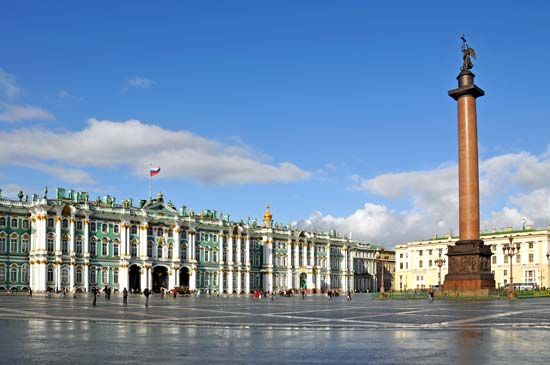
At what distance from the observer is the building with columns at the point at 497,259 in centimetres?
13538

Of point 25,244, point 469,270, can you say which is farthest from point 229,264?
point 469,270

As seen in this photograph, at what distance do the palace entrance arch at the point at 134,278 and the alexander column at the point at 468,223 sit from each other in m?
62.6

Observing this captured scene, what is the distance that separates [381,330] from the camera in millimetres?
26141

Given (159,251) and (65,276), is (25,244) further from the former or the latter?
(159,251)

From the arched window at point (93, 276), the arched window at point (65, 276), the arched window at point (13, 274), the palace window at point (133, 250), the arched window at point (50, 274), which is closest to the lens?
the arched window at point (13, 274)

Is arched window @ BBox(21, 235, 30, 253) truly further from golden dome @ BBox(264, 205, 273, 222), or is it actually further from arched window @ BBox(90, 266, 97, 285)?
golden dome @ BBox(264, 205, 273, 222)

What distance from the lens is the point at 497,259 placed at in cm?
14425

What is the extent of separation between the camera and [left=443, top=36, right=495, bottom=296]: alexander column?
194ft

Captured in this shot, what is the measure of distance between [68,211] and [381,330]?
84154mm

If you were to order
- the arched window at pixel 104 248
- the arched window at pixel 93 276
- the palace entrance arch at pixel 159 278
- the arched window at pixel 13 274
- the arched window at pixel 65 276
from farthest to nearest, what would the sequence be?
the palace entrance arch at pixel 159 278 → the arched window at pixel 104 248 → the arched window at pixel 93 276 → the arched window at pixel 65 276 → the arched window at pixel 13 274

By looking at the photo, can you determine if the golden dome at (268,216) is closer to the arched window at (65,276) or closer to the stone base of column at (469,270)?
the arched window at (65,276)

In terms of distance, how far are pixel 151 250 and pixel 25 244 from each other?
70.5 feet

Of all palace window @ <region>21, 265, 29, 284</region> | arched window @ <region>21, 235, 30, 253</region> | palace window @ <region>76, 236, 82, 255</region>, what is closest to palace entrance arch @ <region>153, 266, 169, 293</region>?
palace window @ <region>76, 236, 82, 255</region>

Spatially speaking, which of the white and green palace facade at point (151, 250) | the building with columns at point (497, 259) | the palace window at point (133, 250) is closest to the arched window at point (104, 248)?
the white and green palace facade at point (151, 250)
